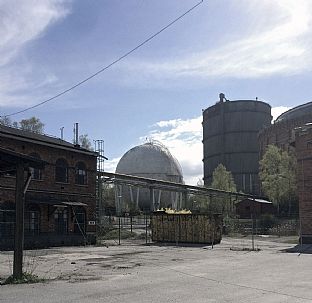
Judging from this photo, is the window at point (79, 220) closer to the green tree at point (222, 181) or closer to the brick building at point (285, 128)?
the green tree at point (222, 181)

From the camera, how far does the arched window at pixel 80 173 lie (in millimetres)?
37369

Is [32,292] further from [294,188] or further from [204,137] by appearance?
[204,137]

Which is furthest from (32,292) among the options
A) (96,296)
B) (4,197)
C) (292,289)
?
(4,197)

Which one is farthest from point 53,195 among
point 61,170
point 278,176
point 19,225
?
point 278,176

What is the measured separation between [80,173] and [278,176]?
107ft

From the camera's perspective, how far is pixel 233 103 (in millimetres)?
96250

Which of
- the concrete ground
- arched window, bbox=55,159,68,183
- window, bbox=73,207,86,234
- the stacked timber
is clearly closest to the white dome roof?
the stacked timber

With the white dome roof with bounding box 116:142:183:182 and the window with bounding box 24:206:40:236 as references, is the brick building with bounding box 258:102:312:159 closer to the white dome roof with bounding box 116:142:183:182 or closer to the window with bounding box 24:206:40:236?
the white dome roof with bounding box 116:142:183:182

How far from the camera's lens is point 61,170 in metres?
36.0

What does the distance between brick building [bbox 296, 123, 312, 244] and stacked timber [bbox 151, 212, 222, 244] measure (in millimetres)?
6389

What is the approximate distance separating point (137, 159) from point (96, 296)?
73.5 m

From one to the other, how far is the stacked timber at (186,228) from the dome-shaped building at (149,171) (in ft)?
132

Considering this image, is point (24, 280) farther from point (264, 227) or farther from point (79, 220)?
point (264, 227)

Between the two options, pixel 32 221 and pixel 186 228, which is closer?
pixel 32 221
